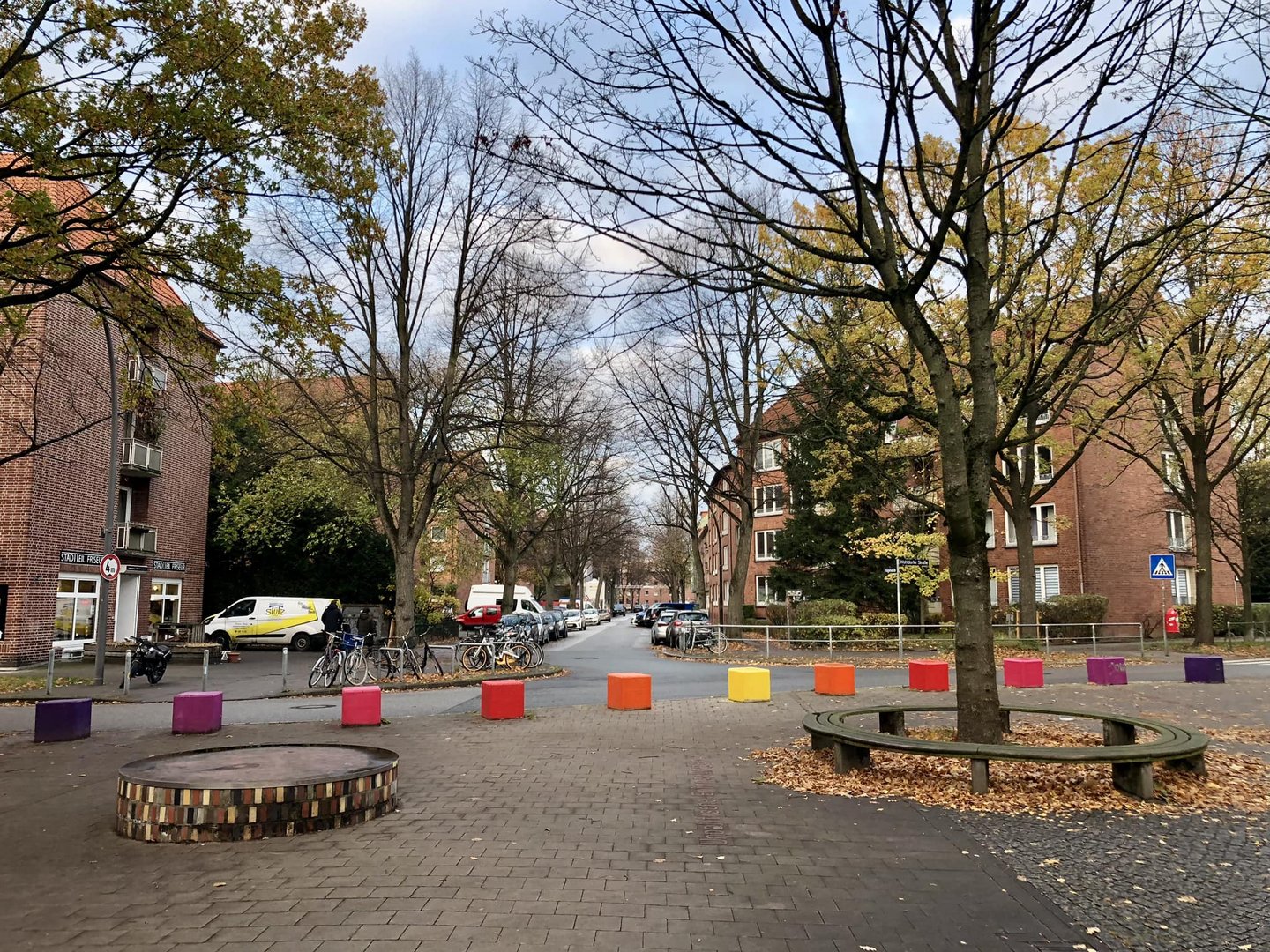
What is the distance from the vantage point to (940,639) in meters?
27.5

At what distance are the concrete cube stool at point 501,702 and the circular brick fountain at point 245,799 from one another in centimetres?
598

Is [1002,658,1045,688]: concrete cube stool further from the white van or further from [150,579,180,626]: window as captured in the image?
[150,579,180,626]: window

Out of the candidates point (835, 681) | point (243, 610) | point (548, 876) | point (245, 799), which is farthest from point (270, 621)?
point (548, 876)

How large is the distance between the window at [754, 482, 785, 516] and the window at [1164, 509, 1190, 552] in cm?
1707

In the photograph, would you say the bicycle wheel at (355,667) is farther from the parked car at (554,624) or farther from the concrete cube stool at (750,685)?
the parked car at (554,624)

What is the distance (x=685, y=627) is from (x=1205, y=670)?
1610 cm

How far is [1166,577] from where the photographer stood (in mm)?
26672

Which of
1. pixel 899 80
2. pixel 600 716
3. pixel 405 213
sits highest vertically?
pixel 405 213

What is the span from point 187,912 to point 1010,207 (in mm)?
19778

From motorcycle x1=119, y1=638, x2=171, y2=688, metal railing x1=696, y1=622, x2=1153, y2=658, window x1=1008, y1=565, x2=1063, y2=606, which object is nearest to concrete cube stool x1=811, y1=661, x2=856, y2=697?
metal railing x1=696, y1=622, x2=1153, y2=658

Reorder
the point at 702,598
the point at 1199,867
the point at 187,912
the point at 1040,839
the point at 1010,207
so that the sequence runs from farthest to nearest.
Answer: the point at 702,598 → the point at 1010,207 → the point at 1040,839 → the point at 1199,867 → the point at 187,912

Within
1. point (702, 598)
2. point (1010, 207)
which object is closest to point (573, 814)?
point (1010, 207)

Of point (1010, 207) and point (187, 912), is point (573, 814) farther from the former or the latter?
point (1010, 207)

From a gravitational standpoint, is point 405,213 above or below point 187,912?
above
